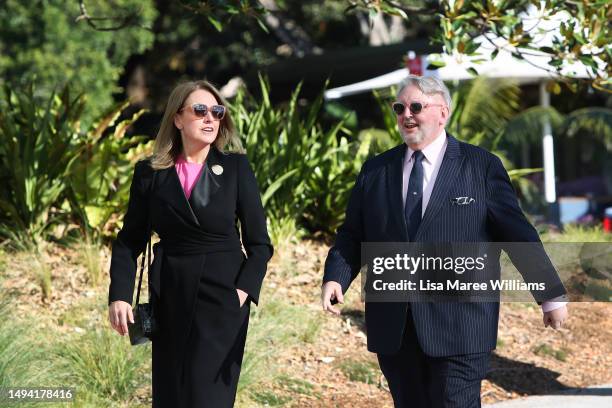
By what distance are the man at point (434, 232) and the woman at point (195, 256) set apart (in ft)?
1.42

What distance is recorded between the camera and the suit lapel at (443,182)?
4059 mm

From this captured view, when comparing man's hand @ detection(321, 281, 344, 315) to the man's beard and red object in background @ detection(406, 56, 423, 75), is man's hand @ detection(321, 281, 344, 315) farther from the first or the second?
red object in background @ detection(406, 56, 423, 75)

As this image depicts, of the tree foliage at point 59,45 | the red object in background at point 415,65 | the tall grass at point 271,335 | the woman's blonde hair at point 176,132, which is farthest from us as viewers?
the tree foliage at point 59,45

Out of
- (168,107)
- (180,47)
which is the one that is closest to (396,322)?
(168,107)

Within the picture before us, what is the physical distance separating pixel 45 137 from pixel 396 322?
5.49 metres

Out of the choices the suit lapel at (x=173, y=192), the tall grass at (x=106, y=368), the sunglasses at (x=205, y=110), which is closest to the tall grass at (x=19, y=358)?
the tall grass at (x=106, y=368)

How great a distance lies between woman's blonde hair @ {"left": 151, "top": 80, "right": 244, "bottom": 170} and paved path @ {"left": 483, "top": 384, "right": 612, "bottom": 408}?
286 centimetres

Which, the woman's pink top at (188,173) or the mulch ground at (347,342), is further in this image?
the mulch ground at (347,342)

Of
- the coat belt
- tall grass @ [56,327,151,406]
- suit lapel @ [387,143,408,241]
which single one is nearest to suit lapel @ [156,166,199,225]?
the coat belt

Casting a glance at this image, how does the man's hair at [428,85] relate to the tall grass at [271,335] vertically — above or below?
above

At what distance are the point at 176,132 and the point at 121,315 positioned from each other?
82 centimetres

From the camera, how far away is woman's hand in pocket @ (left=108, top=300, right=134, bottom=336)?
14.2ft

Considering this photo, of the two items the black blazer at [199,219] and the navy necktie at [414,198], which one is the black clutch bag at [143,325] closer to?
the black blazer at [199,219]

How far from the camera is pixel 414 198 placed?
4.12 metres
